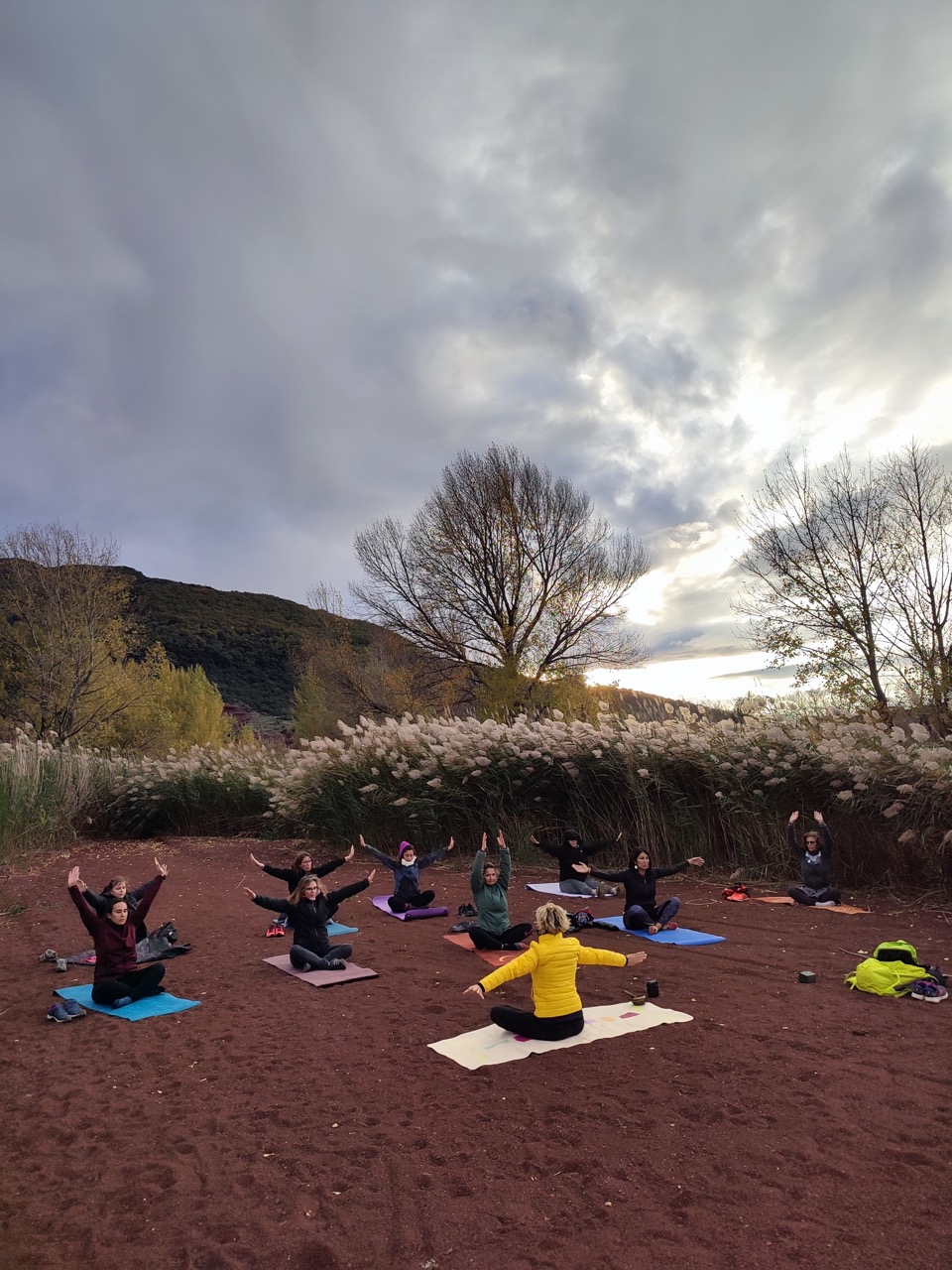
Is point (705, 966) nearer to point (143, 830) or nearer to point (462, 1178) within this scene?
point (462, 1178)

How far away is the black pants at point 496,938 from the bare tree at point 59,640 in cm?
2179

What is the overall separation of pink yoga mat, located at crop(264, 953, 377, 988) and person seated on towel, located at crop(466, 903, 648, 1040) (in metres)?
1.68

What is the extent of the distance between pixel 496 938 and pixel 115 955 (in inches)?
115

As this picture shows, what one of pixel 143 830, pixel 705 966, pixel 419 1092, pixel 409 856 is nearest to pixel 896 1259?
pixel 419 1092

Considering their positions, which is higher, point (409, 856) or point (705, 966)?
point (409, 856)

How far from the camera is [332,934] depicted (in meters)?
7.62

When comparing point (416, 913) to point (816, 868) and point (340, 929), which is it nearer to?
point (340, 929)

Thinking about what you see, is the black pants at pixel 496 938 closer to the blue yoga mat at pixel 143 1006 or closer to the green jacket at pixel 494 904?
the green jacket at pixel 494 904

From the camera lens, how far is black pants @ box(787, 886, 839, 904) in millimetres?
8023

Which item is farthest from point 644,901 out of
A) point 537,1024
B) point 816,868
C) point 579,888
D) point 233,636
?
point 233,636

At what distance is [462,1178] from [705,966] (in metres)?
3.45

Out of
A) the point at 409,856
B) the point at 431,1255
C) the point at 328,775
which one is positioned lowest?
the point at 431,1255

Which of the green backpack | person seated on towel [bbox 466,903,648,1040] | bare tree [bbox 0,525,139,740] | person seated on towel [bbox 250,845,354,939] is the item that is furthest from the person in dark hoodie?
bare tree [bbox 0,525,139,740]

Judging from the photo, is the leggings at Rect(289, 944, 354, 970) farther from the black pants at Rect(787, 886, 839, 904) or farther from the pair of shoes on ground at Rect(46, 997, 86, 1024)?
the black pants at Rect(787, 886, 839, 904)
